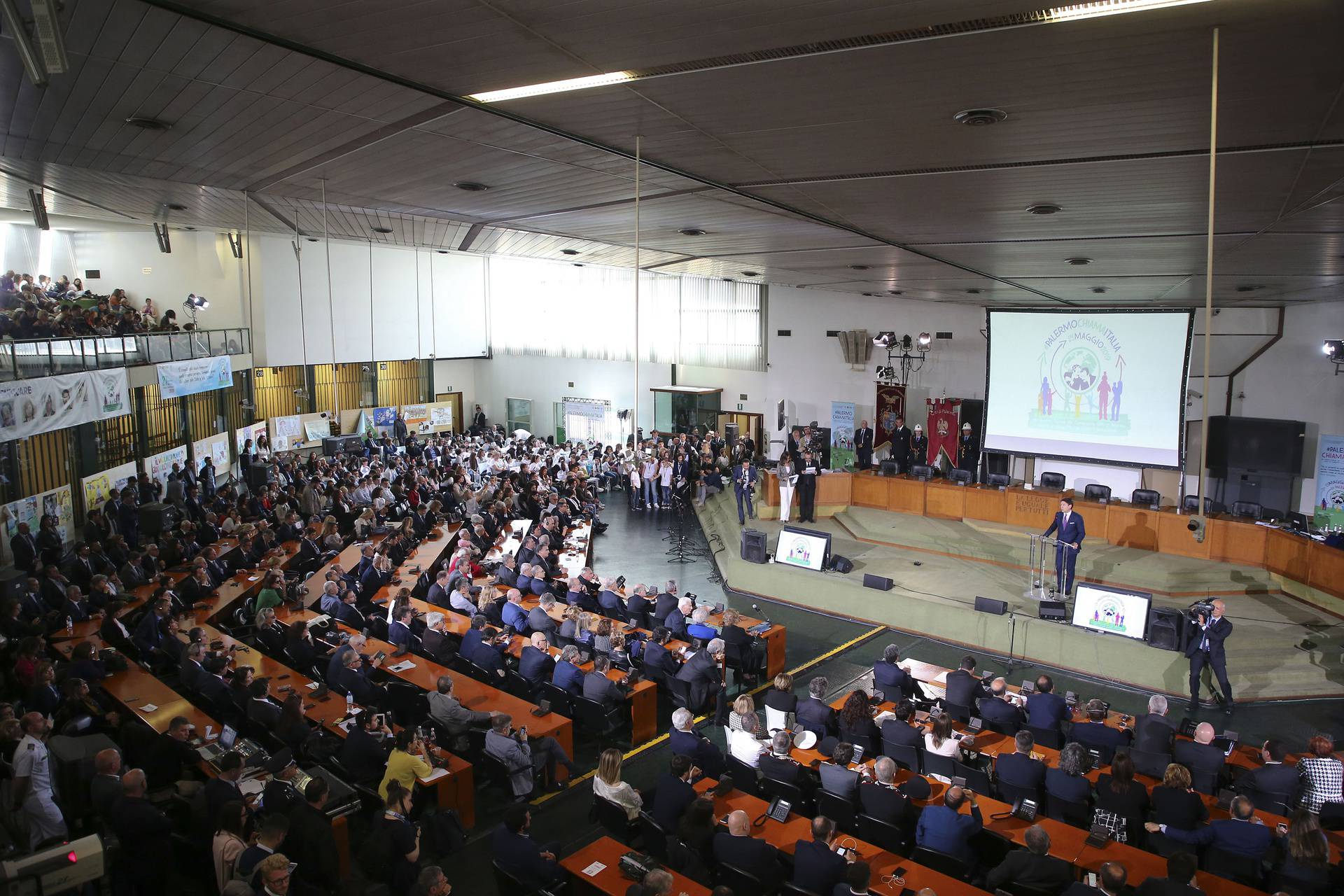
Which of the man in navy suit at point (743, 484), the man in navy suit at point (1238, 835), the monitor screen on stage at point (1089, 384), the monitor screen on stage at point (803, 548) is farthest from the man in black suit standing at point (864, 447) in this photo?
the man in navy suit at point (1238, 835)

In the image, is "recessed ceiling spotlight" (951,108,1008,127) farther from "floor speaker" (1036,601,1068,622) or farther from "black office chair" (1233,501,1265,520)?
"black office chair" (1233,501,1265,520)

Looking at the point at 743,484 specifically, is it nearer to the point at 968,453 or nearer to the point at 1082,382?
the point at 968,453

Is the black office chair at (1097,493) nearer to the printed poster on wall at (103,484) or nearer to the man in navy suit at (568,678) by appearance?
the man in navy suit at (568,678)

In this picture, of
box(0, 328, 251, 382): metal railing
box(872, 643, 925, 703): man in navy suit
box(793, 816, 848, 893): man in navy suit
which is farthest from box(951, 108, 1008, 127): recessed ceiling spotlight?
box(0, 328, 251, 382): metal railing

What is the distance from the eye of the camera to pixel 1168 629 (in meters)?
10.0

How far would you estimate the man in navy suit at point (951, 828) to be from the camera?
5.58 m

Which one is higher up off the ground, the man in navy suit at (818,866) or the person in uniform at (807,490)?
the person in uniform at (807,490)

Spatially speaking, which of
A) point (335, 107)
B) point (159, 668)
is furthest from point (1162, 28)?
point (159, 668)

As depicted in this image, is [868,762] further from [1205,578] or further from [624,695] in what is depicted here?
[1205,578]

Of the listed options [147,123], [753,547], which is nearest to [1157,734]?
[753,547]

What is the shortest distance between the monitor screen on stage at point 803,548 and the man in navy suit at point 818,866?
8.13 meters

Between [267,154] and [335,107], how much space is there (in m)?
1.82

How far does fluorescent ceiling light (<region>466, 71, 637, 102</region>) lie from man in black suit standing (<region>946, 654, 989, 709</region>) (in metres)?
6.44

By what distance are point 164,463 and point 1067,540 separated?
17.4 meters
